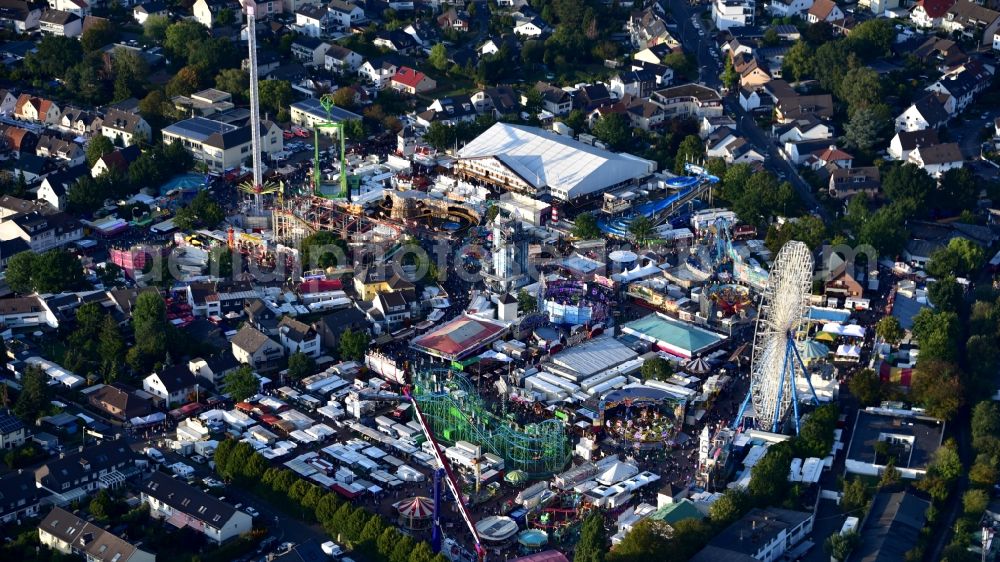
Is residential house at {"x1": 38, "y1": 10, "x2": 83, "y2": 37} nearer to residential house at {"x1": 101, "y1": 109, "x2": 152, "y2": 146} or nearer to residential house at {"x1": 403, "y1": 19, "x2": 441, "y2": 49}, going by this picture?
residential house at {"x1": 101, "y1": 109, "x2": 152, "y2": 146}

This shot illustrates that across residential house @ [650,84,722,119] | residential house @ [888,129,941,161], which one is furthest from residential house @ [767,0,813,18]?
residential house @ [888,129,941,161]

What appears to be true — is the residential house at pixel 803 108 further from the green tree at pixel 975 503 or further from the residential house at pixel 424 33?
the green tree at pixel 975 503

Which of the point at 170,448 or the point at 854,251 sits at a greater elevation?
the point at 854,251

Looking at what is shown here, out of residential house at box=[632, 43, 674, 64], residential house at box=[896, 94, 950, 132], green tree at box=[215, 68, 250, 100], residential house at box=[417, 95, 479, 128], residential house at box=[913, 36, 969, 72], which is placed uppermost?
residential house at box=[913, 36, 969, 72]

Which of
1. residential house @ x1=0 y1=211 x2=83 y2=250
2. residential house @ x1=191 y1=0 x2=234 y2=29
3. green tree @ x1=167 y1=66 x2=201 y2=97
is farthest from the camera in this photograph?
residential house @ x1=191 y1=0 x2=234 y2=29

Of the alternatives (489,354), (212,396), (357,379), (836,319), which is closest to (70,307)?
(212,396)

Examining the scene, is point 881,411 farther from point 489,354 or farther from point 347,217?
point 347,217

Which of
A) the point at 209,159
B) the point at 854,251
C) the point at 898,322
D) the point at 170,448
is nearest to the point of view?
the point at 170,448

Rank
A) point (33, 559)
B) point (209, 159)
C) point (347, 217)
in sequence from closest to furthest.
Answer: point (33, 559)
point (347, 217)
point (209, 159)
